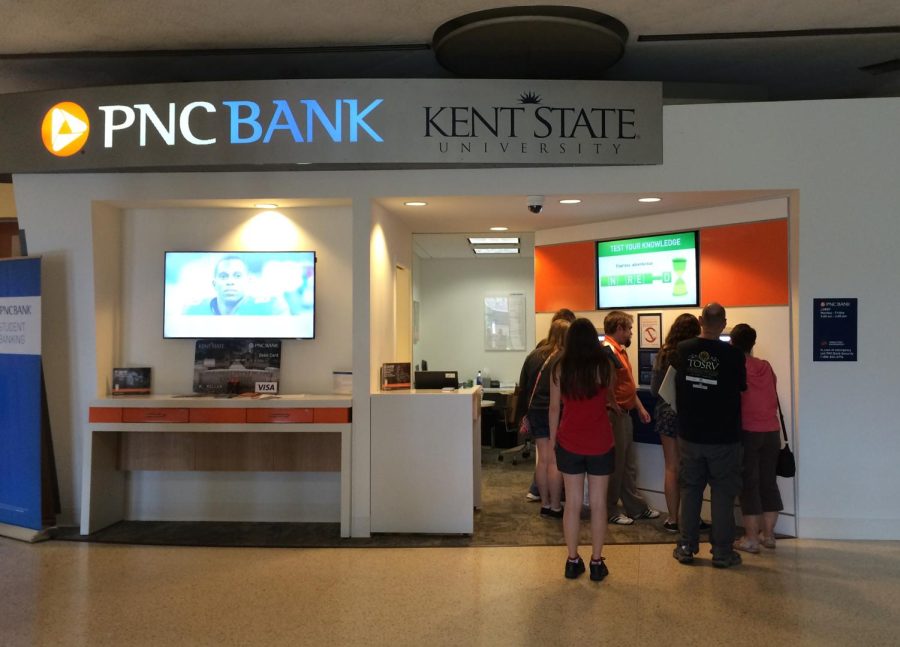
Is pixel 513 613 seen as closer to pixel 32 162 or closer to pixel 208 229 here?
pixel 208 229

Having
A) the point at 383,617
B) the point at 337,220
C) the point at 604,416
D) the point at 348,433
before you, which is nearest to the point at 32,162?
the point at 337,220

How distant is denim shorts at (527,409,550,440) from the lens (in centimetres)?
521

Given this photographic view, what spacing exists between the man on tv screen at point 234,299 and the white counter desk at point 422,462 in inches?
44.9

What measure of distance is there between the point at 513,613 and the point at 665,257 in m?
3.26

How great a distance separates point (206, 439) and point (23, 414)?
126 centimetres

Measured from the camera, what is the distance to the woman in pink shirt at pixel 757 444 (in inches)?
170

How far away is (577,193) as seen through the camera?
488 cm

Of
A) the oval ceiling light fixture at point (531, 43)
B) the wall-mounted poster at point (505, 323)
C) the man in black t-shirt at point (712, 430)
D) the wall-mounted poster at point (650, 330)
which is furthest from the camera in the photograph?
the wall-mounted poster at point (505, 323)

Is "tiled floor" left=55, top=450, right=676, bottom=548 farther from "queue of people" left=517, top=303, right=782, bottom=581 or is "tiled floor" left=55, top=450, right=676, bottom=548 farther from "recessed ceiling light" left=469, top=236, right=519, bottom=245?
"recessed ceiling light" left=469, top=236, right=519, bottom=245

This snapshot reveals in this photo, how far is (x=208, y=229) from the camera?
5449 millimetres

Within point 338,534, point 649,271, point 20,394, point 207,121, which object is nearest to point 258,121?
point 207,121

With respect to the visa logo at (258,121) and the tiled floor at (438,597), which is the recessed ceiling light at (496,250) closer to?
the visa logo at (258,121)

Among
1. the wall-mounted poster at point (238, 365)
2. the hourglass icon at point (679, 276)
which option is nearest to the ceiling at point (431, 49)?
the hourglass icon at point (679, 276)

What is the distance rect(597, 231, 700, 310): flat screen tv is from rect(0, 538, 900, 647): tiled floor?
2035 millimetres
